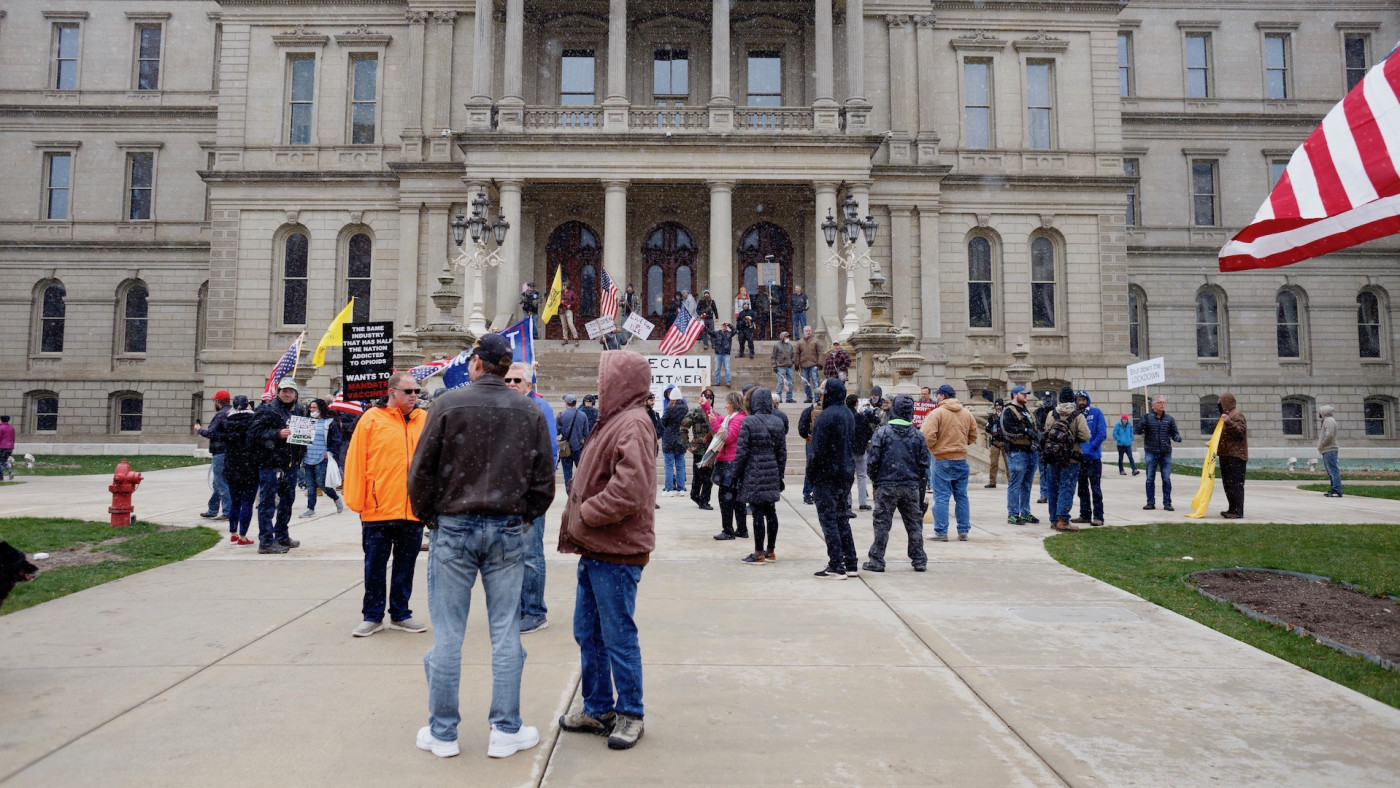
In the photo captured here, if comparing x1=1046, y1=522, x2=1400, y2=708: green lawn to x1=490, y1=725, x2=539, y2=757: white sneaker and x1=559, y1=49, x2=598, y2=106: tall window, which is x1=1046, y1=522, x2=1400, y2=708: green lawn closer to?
x1=490, y1=725, x2=539, y2=757: white sneaker

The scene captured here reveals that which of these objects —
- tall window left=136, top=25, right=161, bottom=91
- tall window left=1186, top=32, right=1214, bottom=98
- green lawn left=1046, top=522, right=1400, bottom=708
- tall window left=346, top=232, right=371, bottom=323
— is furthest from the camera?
tall window left=1186, top=32, right=1214, bottom=98

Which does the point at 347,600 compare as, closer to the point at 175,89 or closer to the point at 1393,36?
the point at 175,89

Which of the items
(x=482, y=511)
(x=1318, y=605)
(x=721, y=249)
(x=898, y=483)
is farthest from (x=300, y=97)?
(x=1318, y=605)

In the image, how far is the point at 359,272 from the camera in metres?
31.0

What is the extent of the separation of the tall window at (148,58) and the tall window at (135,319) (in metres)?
9.32

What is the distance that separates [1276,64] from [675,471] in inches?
1531

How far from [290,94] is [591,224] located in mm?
12470

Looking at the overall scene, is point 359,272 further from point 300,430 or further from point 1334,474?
point 1334,474

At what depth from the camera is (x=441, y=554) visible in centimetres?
400

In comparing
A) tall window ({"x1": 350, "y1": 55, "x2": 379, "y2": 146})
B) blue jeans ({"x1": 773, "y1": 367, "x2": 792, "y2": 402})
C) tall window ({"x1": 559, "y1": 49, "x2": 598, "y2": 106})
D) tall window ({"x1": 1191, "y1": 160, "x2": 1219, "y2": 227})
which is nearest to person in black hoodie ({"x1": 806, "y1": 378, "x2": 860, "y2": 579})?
blue jeans ({"x1": 773, "y1": 367, "x2": 792, "y2": 402})

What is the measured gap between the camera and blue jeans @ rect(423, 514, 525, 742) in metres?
3.85

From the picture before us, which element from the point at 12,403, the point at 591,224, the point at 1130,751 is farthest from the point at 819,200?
the point at 12,403

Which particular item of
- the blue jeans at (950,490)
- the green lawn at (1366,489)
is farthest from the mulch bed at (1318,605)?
the green lawn at (1366,489)

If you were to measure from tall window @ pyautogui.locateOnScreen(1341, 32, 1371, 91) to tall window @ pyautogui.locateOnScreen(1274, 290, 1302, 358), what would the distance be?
10.2 m
